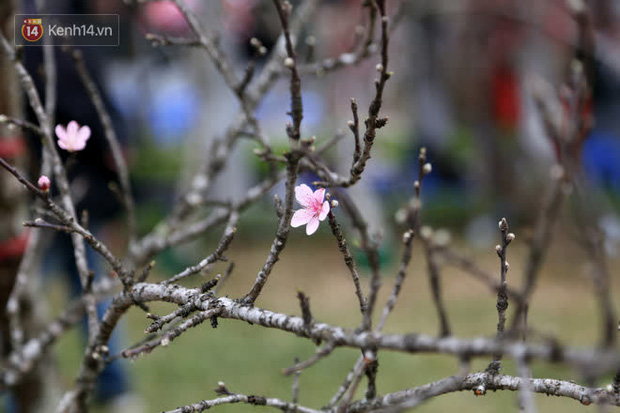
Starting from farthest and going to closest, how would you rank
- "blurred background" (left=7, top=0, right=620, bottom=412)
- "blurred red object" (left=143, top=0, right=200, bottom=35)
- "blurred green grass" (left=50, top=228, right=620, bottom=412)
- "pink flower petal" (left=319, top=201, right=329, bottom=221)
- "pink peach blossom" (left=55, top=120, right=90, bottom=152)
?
"blurred red object" (left=143, top=0, right=200, bottom=35), "blurred background" (left=7, top=0, right=620, bottom=412), "blurred green grass" (left=50, top=228, right=620, bottom=412), "pink peach blossom" (left=55, top=120, right=90, bottom=152), "pink flower petal" (left=319, top=201, right=329, bottom=221)

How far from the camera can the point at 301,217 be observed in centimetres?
123

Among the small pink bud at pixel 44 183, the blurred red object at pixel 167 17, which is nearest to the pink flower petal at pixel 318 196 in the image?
the small pink bud at pixel 44 183

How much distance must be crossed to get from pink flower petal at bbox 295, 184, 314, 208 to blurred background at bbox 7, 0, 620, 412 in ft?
3.06

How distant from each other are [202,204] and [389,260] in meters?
4.80

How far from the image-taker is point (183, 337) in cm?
510

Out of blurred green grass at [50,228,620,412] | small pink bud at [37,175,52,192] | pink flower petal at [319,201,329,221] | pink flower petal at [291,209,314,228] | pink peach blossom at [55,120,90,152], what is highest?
blurred green grass at [50,228,620,412]

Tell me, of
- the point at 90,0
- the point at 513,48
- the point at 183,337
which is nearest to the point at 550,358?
the point at 90,0

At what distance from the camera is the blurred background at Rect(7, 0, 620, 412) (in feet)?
14.0

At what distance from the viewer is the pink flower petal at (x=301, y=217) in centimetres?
122

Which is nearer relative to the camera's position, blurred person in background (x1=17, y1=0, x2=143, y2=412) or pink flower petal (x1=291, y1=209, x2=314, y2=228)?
pink flower petal (x1=291, y1=209, x2=314, y2=228)

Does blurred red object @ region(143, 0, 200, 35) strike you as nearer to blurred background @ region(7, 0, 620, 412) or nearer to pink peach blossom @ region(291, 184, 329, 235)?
blurred background @ region(7, 0, 620, 412)

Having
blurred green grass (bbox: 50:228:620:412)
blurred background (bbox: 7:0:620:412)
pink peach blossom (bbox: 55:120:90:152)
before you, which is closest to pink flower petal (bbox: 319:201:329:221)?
pink peach blossom (bbox: 55:120:90:152)

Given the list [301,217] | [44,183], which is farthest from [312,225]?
[44,183]

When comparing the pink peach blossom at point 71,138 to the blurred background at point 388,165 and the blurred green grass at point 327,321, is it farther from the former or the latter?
the blurred green grass at point 327,321
